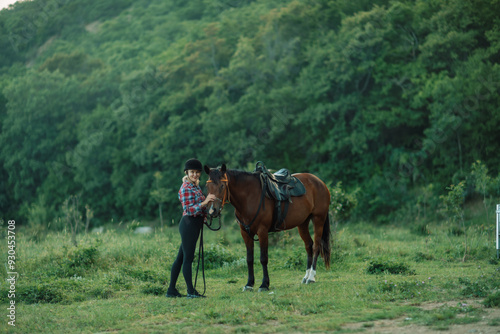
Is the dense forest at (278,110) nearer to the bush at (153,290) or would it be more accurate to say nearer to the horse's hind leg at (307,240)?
the bush at (153,290)

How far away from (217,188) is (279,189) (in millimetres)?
1596

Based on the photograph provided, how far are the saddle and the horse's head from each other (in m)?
0.94

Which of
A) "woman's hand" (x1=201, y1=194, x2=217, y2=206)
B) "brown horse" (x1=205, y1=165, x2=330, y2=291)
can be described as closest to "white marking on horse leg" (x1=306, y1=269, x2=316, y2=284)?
"brown horse" (x1=205, y1=165, x2=330, y2=291)

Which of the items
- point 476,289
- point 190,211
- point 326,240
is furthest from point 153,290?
point 476,289

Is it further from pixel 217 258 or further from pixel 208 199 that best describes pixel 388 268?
pixel 208 199

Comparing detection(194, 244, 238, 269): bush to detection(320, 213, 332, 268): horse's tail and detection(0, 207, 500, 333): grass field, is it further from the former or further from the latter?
detection(320, 213, 332, 268): horse's tail

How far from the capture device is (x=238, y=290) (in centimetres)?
873

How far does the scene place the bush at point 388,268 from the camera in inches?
392

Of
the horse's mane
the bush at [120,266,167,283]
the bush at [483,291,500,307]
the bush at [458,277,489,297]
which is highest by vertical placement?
the horse's mane

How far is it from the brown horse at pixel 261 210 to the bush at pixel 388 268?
34.8 inches

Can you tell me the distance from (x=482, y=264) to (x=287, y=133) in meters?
24.6

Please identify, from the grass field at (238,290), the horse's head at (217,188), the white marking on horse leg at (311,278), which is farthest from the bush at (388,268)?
the horse's head at (217,188)

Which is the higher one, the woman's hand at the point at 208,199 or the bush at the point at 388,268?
the woman's hand at the point at 208,199

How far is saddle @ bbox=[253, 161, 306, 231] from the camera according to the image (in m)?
8.86
